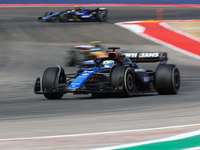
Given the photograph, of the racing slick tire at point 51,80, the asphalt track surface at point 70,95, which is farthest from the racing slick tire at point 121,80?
the racing slick tire at point 51,80

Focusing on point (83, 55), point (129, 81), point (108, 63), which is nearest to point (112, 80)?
point (129, 81)

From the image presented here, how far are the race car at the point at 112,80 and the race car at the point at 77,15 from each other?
703 inches

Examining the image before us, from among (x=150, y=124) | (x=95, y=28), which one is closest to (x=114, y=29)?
(x=95, y=28)

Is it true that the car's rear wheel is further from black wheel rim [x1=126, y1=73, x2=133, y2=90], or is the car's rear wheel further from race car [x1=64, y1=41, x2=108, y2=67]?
black wheel rim [x1=126, y1=73, x2=133, y2=90]

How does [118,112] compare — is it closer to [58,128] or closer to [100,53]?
[58,128]

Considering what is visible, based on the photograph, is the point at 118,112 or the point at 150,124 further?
the point at 118,112

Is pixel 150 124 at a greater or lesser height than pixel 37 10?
lesser

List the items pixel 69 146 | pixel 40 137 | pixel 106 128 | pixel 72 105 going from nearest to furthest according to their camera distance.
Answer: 1. pixel 69 146
2. pixel 40 137
3. pixel 106 128
4. pixel 72 105

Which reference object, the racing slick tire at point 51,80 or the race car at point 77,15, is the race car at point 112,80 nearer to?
the racing slick tire at point 51,80

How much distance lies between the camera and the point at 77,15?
27.7 meters

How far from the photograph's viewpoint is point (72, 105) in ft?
25.3

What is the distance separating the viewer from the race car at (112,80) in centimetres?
844

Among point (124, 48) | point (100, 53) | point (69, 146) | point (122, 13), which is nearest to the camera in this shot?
point (69, 146)

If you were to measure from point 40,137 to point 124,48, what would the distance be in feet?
50.9
